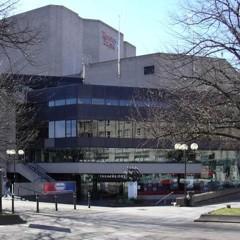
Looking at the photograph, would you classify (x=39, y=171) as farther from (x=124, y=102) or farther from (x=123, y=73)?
(x=123, y=73)

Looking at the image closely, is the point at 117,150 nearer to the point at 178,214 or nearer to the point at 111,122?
the point at 111,122

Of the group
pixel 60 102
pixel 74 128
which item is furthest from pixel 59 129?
pixel 60 102

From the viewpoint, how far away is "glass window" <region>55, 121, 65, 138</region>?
253ft

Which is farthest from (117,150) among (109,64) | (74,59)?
(74,59)

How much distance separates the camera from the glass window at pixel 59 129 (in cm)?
7706

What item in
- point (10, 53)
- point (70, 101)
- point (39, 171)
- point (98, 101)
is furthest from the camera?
point (39, 171)

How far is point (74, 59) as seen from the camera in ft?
365

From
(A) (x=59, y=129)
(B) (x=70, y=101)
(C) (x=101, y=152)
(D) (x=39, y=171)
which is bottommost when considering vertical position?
(D) (x=39, y=171)

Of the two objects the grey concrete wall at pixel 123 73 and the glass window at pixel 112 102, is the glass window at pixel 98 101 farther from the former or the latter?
the grey concrete wall at pixel 123 73

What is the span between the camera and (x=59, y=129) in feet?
255

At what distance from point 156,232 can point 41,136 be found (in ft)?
199

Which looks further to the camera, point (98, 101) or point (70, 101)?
point (70, 101)

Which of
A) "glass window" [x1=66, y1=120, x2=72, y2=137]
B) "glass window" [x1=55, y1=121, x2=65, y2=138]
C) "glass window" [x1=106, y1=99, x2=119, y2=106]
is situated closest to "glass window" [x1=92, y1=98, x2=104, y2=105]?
"glass window" [x1=106, y1=99, x2=119, y2=106]

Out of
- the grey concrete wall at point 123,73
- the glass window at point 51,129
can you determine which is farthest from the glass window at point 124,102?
the grey concrete wall at point 123,73
